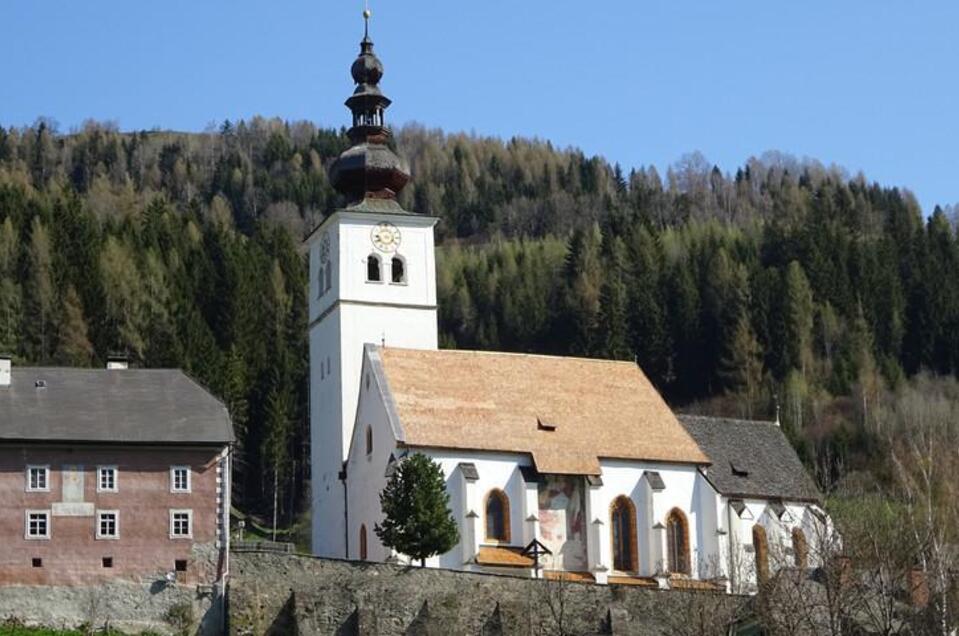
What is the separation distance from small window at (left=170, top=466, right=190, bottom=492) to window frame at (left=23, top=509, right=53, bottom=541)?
3.65 metres

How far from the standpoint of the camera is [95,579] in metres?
53.8

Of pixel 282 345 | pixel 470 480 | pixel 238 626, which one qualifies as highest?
pixel 282 345

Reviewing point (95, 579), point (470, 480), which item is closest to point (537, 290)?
point (470, 480)

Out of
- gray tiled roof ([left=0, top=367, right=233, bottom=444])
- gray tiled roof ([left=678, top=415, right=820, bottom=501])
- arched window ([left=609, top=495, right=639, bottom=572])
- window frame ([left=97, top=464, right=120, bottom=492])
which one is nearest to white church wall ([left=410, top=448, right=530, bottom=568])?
arched window ([left=609, top=495, right=639, bottom=572])

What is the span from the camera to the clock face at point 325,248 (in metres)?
71.6

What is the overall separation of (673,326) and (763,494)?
176 feet

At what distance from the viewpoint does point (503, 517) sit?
62.7 m

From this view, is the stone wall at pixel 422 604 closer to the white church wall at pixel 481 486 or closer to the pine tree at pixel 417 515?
the pine tree at pixel 417 515

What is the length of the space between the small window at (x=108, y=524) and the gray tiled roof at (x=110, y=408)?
2169mm

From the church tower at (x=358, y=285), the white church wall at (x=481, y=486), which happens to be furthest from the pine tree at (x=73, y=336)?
the white church wall at (x=481, y=486)

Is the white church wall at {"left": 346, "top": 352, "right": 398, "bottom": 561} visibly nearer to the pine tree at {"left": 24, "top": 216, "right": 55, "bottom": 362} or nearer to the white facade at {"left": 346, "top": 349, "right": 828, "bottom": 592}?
the white facade at {"left": 346, "top": 349, "right": 828, "bottom": 592}

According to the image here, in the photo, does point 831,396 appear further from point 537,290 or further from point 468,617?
point 468,617

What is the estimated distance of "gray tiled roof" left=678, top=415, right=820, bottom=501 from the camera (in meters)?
69.2

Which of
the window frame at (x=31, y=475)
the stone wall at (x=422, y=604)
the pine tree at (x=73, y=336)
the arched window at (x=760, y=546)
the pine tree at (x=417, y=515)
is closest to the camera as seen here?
the stone wall at (x=422, y=604)
